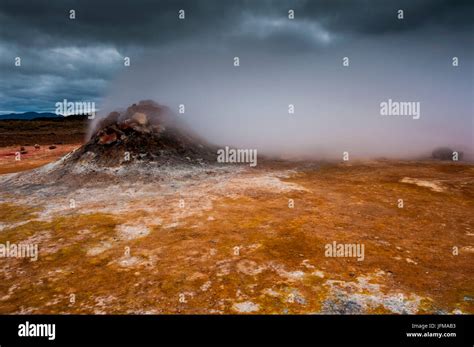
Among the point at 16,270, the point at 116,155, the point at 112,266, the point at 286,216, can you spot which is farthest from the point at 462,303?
the point at 116,155

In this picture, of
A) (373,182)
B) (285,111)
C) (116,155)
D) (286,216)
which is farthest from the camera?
(285,111)

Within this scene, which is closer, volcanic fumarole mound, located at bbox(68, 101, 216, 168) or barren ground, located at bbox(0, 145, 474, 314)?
barren ground, located at bbox(0, 145, 474, 314)

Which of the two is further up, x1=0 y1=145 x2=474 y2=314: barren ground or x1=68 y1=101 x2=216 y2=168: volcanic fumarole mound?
x1=68 y1=101 x2=216 y2=168: volcanic fumarole mound

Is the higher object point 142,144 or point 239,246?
point 142,144

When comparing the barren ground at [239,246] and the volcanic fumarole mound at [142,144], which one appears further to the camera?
the volcanic fumarole mound at [142,144]

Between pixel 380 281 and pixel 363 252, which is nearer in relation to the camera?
pixel 380 281

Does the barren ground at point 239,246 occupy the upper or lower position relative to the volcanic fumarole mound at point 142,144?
lower

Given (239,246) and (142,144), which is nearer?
(239,246)

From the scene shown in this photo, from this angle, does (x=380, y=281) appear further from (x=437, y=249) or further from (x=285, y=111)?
(x=285, y=111)
